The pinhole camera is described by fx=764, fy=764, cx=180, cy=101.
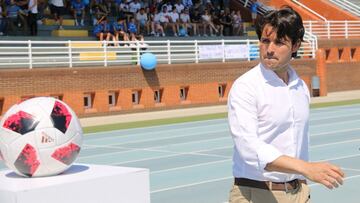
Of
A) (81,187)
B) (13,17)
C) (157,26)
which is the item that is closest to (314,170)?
(81,187)

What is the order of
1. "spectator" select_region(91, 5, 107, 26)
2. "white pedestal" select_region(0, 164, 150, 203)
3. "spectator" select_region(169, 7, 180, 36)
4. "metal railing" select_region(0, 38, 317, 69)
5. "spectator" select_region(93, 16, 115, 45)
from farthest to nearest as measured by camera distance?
1. "spectator" select_region(169, 7, 180, 36)
2. "spectator" select_region(91, 5, 107, 26)
3. "spectator" select_region(93, 16, 115, 45)
4. "metal railing" select_region(0, 38, 317, 69)
5. "white pedestal" select_region(0, 164, 150, 203)

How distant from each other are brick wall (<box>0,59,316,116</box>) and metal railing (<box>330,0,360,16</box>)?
13.6 meters

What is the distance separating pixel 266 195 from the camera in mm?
4242

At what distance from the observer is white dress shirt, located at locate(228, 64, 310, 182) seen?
4.00m

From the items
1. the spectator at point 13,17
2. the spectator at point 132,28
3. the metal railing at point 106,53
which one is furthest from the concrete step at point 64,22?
the metal railing at point 106,53

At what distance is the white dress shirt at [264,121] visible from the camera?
4.00 metres

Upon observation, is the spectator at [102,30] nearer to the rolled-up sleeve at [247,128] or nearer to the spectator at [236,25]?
the spectator at [236,25]

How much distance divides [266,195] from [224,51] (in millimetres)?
25187

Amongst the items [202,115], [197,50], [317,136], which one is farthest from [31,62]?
[317,136]

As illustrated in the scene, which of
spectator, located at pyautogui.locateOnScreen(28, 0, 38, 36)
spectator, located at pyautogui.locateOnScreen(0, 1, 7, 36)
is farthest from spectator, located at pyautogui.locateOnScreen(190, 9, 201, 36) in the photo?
spectator, located at pyautogui.locateOnScreen(0, 1, 7, 36)

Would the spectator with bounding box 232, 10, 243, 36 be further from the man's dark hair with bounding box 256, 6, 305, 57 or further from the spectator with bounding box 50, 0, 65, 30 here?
the man's dark hair with bounding box 256, 6, 305, 57

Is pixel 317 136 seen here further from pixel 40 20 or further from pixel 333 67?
pixel 333 67

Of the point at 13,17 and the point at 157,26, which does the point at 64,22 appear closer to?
the point at 13,17

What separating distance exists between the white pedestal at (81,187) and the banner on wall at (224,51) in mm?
22937
